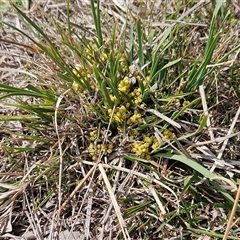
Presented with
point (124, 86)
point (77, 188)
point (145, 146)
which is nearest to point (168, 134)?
point (145, 146)

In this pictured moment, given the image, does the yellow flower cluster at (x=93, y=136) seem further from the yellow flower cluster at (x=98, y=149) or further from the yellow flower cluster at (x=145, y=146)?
the yellow flower cluster at (x=145, y=146)

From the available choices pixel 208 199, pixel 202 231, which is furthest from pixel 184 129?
pixel 202 231

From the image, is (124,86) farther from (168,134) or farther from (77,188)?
(77,188)

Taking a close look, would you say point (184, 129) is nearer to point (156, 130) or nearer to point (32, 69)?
point (156, 130)

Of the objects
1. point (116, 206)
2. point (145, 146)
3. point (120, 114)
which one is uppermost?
point (120, 114)

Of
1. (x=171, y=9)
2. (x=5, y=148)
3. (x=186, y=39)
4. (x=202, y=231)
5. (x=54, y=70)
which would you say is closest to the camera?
(x=202, y=231)

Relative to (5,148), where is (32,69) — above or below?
above

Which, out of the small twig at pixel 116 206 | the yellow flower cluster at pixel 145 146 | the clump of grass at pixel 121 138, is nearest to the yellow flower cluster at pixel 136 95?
the clump of grass at pixel 121 138
